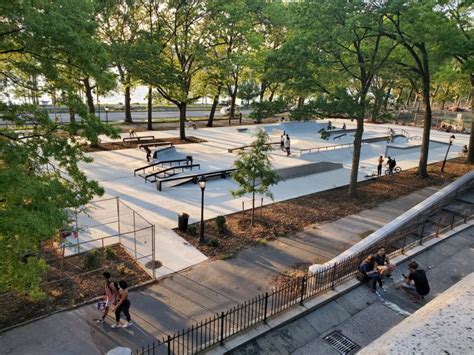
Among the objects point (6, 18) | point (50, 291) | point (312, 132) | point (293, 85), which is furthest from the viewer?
point (312, 132)

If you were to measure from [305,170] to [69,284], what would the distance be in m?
16.7

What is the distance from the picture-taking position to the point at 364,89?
56.6 ft

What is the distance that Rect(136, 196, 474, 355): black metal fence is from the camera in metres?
7.74

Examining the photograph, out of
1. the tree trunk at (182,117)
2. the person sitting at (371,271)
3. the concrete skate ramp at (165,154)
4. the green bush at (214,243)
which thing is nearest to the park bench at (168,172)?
the concrete skate ramp at (165,154)

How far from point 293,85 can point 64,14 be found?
1137cm

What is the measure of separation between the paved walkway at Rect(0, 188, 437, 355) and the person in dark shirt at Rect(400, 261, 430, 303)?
2673mm

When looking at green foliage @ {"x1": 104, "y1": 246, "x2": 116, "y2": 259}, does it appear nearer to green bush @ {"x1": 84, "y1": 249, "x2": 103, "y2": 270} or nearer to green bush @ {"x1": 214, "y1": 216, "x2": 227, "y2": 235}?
green bush @ {"x1": 84, "y1": 249, "x2": 103, "y2": 270}

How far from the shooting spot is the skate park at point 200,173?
14.8 m

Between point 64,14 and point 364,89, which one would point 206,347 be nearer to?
point 64,14

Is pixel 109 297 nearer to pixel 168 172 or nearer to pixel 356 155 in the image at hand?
pixel 168 172

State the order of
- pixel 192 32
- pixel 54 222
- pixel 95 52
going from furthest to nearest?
pixel 192 32 < pixel 95 52 < pixel 54 222

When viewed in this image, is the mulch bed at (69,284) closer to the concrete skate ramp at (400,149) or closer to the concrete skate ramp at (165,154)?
the concrete skate ramp at (165,154)

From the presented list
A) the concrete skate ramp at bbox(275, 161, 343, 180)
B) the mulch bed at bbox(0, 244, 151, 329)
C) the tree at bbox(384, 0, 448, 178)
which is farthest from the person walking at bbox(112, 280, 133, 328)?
the tree at bbox(384, 0, 448, 178)

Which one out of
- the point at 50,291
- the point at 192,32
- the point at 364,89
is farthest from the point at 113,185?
the point at 192,32
